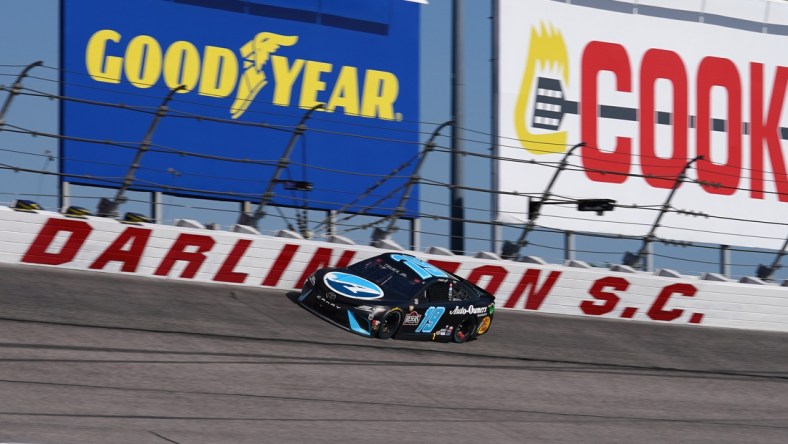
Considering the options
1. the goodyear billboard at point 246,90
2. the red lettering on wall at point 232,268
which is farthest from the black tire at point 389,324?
the goodyear billboard at point 246,90

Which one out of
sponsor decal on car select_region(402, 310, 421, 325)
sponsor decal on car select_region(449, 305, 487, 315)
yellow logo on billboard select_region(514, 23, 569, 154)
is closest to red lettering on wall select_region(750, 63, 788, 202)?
yellow logo on billboard select_region(514, 23, 569, 154)

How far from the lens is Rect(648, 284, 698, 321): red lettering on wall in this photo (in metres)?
24.2

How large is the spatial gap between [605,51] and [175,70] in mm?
11481

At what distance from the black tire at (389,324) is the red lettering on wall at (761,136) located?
57.3ft

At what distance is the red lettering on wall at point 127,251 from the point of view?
1889cm

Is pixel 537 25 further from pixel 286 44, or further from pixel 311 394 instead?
pixel 311 394

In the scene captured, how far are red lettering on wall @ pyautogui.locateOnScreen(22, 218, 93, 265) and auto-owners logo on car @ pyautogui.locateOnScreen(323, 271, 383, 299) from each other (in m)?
3.87

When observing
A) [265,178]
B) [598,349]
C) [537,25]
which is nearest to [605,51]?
[537,25]

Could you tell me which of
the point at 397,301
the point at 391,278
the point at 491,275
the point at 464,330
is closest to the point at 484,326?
the point at 464,330

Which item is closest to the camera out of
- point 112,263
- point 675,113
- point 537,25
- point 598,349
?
point 112,263

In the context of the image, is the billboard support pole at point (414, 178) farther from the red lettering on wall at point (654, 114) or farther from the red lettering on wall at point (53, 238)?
the red lettering on wall at point (654, 114)

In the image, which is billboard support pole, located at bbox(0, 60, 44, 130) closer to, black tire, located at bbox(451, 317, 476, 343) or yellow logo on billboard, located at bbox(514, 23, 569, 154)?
black tire, located at bbox(451, 317, 476, 343)

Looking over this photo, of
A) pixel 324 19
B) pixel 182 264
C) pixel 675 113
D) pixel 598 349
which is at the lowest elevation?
pixel 598 349

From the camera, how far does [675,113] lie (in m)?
31.7
